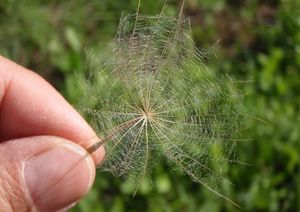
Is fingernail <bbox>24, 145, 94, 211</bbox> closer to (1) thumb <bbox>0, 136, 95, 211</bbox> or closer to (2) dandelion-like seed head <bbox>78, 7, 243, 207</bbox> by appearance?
(1) thumb <bbox>0, 136, 95, 211</bbox>

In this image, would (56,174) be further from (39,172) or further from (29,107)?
(29,107)

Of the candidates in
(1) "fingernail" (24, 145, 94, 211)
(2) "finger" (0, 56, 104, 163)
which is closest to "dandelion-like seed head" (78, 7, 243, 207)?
(1) "fingernail" (24, 145, 94, 211)

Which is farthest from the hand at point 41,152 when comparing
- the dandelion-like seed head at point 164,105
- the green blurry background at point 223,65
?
the green blurry background at point 223,65

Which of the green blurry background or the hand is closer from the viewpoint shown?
the hand

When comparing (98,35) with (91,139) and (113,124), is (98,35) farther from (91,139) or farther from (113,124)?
(113,124)

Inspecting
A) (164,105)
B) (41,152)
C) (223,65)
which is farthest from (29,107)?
(223,65)

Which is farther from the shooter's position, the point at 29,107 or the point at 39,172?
the point at 29,107
